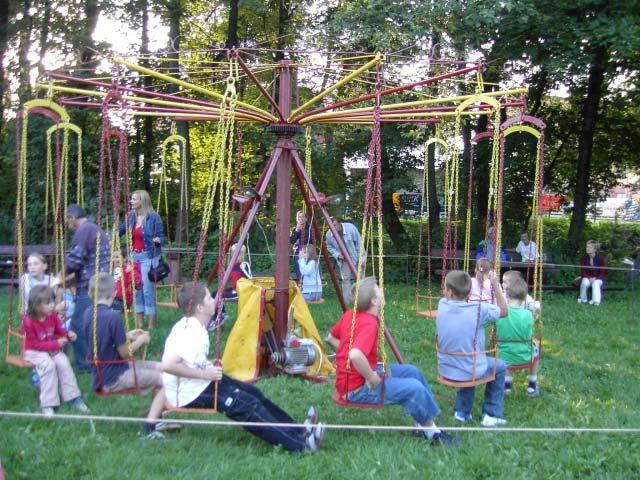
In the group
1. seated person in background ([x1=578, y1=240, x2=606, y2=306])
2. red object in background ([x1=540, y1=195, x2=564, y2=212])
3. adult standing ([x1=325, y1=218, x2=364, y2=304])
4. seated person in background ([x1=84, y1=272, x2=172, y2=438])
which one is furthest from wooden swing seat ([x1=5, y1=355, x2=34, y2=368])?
red object in background ([x1=540, y1=195, x2=564, y2=212])

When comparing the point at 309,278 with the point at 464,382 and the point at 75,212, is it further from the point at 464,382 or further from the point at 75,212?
the point at 464,382

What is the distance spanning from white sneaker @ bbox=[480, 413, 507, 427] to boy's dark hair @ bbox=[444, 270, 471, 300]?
92 cm

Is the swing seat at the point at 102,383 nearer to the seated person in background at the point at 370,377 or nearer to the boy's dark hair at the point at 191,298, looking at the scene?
the boy's dark hair at the point at 191,298

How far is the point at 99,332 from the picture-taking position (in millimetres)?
5094

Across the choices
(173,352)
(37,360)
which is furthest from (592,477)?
(37,360)

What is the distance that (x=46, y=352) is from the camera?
532cm

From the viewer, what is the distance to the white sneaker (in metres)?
5.17

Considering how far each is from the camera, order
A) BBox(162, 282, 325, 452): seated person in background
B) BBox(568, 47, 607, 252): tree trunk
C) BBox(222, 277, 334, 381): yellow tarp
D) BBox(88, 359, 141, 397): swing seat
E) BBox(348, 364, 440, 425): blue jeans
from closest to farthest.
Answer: BBox(162, 282, 325, 452): seated person in background < BBox(348, 364, 440, 425): blue jeans < BBox(88, 359, 141, 397): swing seat < BBox(222, 277, 334, 381): yellow tarp < BBox(568, 47, 607, 252): tree trunk

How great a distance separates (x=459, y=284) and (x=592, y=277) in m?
8.57

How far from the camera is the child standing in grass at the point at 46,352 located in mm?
5250

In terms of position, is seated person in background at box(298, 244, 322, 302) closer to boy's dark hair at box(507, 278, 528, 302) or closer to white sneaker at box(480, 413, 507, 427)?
boy's dark hair at box(507, 278, 528, 302)

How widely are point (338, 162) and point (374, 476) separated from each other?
44.7 feet

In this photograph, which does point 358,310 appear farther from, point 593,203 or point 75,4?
point 593,203

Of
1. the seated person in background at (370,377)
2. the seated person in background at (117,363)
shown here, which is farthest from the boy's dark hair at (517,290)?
the seated person in background at (117,363)
